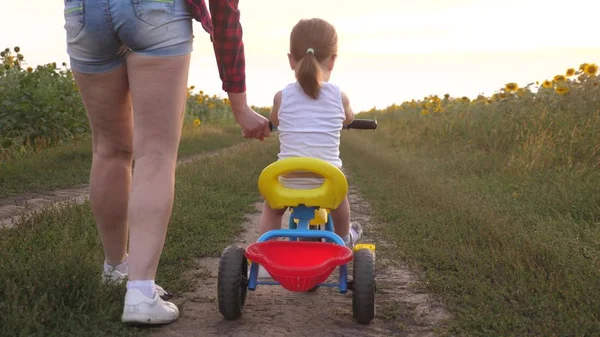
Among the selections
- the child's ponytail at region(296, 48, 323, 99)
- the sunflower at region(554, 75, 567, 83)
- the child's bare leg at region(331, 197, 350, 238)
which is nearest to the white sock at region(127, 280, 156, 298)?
the child's bare leg at region(331, 197, 350, 238)

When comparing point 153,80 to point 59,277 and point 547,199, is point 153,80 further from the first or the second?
point 547,199

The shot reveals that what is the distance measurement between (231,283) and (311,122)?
1.03 m

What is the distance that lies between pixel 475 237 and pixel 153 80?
263 cm

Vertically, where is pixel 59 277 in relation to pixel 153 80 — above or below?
below

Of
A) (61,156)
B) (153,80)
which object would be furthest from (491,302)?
(61,156)

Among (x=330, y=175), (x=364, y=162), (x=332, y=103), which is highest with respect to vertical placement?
(x=332, y=103)

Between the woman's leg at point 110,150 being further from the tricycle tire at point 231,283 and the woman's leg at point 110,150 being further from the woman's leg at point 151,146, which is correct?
the tricycle tire at point 231,283

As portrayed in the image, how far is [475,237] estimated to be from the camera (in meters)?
4.45

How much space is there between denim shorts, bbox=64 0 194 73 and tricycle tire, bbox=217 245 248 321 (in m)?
Answer: 0.96

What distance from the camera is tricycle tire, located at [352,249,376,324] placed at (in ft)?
9.77

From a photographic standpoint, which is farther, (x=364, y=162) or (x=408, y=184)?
(x=364, y=162)

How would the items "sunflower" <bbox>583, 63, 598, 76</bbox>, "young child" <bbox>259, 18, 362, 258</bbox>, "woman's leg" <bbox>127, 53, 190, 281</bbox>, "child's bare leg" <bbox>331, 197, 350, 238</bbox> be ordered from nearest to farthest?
"woman's leg" <bbox>127, 53, 190, 281</bbox>
"young child" <bbox>259, 18, 362, 258</bbox>
"child's bare leg" <bbox>331, 197, 350, 238</bbox>
"sunflower" <bbox>583, 63, 598, 76</bbox>

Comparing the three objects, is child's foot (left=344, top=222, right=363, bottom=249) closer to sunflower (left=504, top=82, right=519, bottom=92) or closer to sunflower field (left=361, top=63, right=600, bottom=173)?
sunflower field (left=361, top=63, right=600, bottom=173)

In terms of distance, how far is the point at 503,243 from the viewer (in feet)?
13.8
